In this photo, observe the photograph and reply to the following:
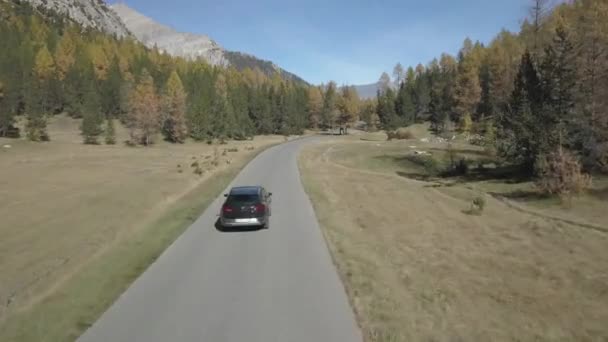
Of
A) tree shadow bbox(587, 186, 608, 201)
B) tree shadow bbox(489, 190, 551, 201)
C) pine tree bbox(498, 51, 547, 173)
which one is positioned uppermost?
pine tree bbox(498, 51, 547, 173)

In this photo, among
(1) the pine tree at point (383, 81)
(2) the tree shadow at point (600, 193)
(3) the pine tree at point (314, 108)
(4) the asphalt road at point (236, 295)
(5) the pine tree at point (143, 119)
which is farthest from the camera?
(1) the pine tree at point (383, 81)

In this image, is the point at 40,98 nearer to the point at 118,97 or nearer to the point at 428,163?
the point at 118,97

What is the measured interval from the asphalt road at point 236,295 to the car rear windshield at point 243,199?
56.3 inches

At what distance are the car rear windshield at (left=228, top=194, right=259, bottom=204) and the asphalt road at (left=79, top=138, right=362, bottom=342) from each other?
56.3 inches

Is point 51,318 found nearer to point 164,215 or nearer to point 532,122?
point 164,215

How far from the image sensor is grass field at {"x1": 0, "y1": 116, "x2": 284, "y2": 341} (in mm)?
10508

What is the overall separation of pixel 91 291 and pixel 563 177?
97.1 feet

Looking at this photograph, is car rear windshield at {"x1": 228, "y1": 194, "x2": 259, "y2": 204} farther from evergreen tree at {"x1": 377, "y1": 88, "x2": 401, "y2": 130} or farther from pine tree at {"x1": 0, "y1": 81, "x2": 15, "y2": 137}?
evergreen tree at {"x1": 377, "y1": 88, "x2": 401, "y2": 130}

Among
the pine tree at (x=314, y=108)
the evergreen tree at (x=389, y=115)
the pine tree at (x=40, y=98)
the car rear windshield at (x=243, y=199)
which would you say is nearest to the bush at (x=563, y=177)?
the car rear windshield at (x=243, y=199)

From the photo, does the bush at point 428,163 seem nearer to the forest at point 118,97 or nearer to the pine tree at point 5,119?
the forest at point 118,97

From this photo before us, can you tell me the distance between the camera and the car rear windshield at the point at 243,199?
60.6 ft

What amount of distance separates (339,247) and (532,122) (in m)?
29.2

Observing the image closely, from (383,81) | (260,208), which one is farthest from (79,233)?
(383,81)

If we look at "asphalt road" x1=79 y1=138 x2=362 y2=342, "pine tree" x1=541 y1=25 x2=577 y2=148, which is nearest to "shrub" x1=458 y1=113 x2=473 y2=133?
"pine tree" x1=541 y1=25 x2=577 y2=148
